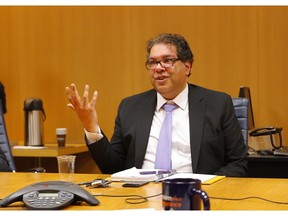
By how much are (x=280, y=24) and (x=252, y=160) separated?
1569mm

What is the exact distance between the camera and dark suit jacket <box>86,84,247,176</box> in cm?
269

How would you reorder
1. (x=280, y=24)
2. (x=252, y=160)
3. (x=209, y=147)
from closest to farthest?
(x=209, y=147), (x=252, y=160), (x=280, y=24)

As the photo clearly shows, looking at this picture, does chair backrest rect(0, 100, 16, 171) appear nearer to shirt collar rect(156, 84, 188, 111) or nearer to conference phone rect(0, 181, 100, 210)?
shirt collar rect(156, 84, 188, 111)

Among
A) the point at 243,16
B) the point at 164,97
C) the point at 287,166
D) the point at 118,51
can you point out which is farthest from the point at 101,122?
the point at 164,97

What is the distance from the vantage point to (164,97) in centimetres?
284

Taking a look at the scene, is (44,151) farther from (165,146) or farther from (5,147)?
(165,146)

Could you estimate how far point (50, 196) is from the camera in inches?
64.5

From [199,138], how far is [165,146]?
0.59 ft

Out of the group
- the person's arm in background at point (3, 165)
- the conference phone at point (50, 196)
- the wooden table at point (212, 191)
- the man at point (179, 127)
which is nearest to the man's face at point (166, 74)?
the man at point (179, 127)

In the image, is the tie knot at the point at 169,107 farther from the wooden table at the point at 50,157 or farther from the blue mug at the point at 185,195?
the wooden table at the point at 50,157

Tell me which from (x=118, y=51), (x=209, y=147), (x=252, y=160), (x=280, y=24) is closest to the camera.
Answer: (x=209, y=147)

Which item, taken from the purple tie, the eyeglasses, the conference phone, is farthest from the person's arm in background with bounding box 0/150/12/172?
the conference phone

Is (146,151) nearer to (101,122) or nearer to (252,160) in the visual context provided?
(252,160)

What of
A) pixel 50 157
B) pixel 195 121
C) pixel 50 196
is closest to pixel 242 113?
pixel 195 121
